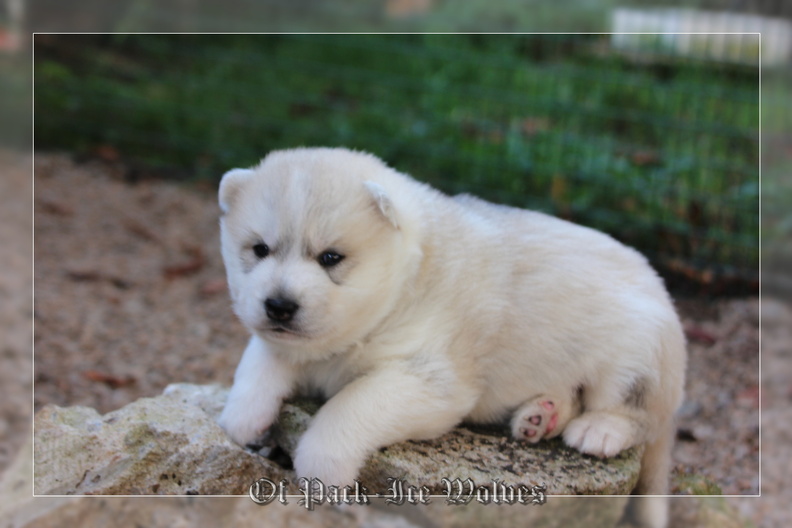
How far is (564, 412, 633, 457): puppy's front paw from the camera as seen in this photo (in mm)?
2295

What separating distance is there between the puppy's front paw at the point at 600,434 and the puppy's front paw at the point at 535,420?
60 millimetres

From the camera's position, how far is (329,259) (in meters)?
2.07

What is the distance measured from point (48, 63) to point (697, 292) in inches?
137

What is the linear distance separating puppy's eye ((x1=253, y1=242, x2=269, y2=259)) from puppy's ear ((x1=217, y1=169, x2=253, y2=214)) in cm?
18

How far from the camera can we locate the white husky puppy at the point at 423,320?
208 cm

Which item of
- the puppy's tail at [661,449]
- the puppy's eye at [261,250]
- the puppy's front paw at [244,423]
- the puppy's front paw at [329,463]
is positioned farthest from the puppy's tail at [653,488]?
the puppy's eye at [261,250]

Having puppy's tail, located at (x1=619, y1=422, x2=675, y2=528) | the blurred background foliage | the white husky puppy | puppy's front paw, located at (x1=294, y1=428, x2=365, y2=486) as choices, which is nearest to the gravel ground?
puppy's tail, located at (x1=619, y1=422, x2=675, y2=528)

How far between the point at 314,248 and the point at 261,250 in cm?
15

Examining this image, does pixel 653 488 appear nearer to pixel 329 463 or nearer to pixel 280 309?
pixel 329 463

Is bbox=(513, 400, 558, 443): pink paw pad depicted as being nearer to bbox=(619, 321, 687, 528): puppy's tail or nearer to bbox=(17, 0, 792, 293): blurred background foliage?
bbox=(619, 321, 687, 528): puppy's tail

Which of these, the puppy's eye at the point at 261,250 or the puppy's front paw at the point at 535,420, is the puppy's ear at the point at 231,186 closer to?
the puppy's eye at the point at 261,250

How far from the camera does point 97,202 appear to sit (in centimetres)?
481

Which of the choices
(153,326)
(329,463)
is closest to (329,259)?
(329,463)

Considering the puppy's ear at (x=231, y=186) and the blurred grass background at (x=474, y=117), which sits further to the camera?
the blurred grass background at (x=474, y=117)
